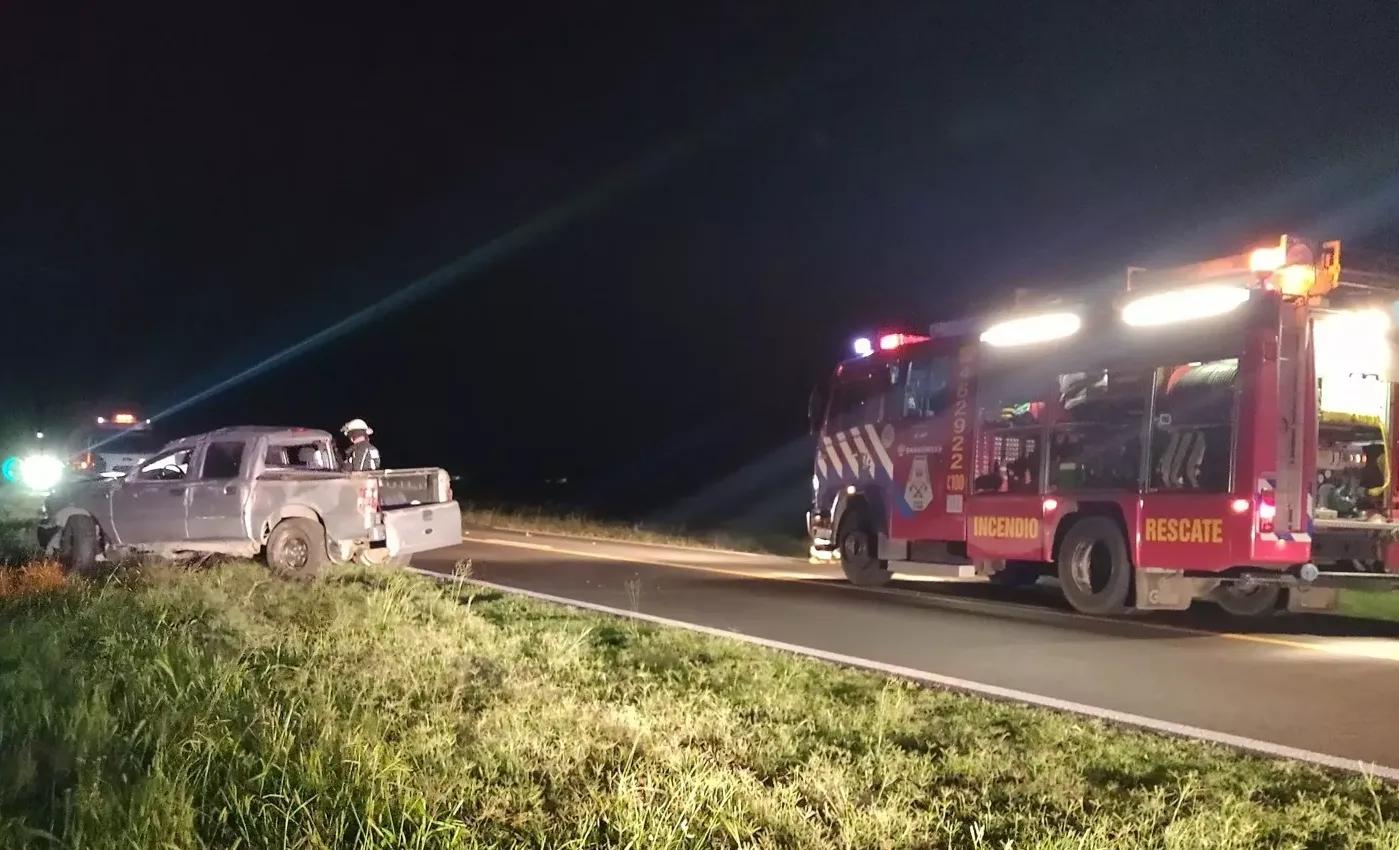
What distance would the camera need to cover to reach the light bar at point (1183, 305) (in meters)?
10.7

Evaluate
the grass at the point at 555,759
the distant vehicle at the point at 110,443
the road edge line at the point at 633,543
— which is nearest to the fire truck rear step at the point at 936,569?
the road edge line at the point at 633,543

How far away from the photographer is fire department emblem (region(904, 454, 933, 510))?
14.2 m

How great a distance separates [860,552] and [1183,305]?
5.46 meters

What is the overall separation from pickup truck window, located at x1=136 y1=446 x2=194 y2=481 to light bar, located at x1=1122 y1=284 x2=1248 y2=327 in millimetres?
9967

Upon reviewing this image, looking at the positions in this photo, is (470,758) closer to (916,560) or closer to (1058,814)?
(1058,814)

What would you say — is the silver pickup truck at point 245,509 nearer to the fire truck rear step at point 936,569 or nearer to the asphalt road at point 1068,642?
the asphalt road at point 1068,642

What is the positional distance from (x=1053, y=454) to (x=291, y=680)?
326 inches

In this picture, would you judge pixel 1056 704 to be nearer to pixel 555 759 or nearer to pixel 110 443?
pixel 555 759

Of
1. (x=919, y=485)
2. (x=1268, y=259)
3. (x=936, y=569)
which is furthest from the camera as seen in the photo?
(x=919, y=485)

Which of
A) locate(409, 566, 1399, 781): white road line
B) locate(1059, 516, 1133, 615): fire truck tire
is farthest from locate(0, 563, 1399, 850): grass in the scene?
locate(1059, 516, 1133, 615): fire truck tire

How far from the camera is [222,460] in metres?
13.1

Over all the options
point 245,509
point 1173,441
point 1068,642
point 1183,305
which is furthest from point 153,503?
point 1183,305

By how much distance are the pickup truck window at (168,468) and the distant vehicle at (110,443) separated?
6.67 metres

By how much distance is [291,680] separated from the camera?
698cm
